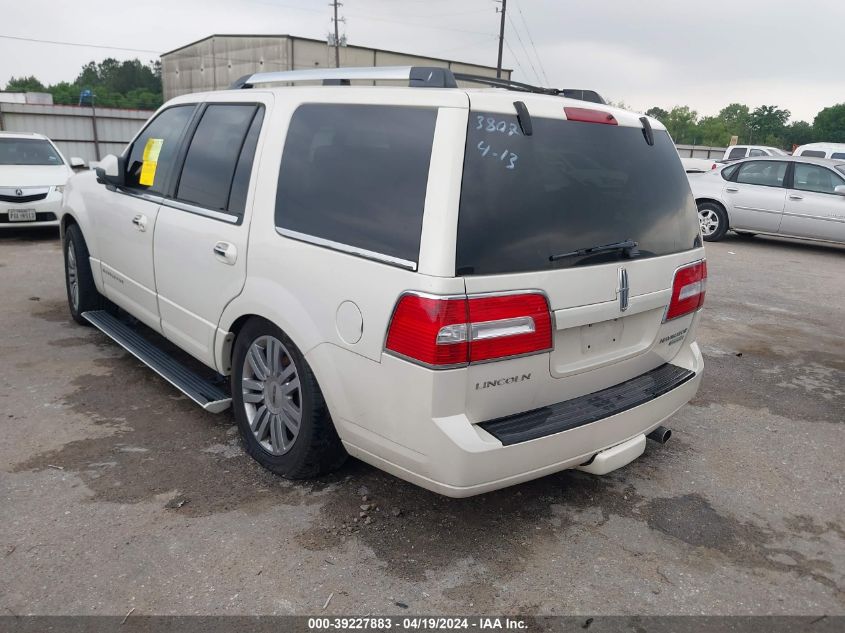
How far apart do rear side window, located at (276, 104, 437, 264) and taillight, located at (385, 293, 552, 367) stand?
8.5 inches

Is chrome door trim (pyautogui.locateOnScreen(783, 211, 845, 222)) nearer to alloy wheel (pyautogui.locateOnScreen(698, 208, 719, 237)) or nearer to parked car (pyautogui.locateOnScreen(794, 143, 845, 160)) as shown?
alloy wheel (pyautogui.locateOnScreen(698, 208, 719, 237))

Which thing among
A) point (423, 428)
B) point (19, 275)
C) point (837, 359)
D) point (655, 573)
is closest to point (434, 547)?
point (423, 428)

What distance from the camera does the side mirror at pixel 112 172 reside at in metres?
4.53

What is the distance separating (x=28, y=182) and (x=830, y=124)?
112816mm

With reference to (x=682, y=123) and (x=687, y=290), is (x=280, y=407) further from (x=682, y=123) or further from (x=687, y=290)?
(x=682, y=123)

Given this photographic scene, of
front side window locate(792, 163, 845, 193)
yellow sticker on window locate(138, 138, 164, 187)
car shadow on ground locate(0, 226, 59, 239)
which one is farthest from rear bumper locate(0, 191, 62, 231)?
front side window locate(792, 163, 845, 193)

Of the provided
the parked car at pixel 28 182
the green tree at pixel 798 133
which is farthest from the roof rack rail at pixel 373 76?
the green tree at pixel 798 133

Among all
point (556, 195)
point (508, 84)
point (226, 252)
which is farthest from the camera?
point (226, 252)

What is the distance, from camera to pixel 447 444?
8.00ft

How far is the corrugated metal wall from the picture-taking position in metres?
24.1

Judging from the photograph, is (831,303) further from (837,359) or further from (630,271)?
(630,271)

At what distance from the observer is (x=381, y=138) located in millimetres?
2711

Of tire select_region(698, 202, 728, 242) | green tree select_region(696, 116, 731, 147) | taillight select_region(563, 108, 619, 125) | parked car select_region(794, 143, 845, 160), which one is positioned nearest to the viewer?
taillight select_region(563, 108, 619, 125)

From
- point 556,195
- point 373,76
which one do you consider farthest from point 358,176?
point 556,195
